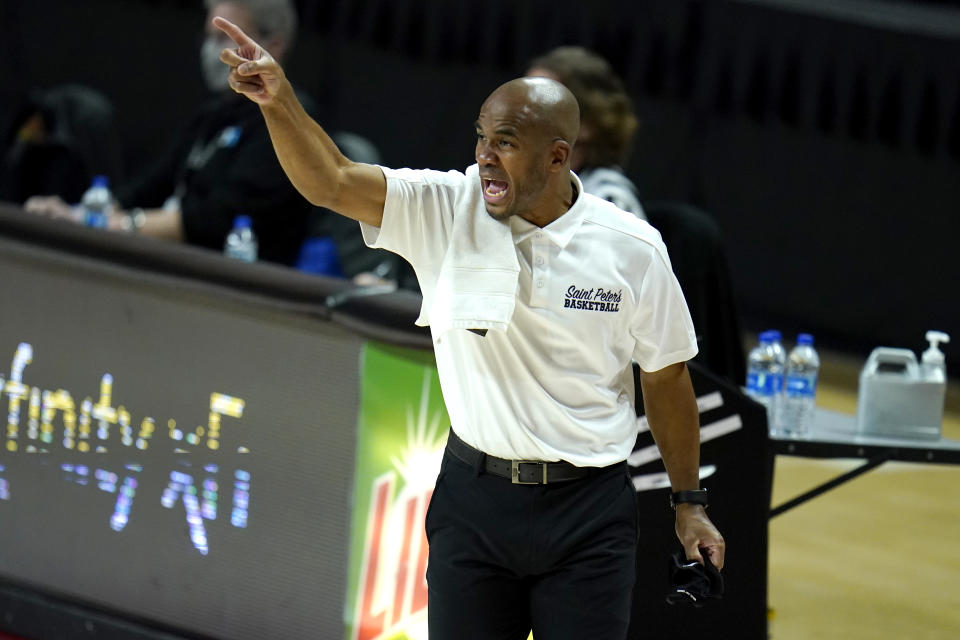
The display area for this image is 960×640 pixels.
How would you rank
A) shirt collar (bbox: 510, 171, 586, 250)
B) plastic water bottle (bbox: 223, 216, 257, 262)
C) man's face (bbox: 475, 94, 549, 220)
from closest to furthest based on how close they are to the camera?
man's face (bbox: 475, 94, 549, 220)
shirt collar (bbox: 510, 171, 586, 250)
plastic water bottle (bbox: 223, 216, 257, 262)

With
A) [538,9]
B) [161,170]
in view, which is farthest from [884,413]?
[538,9]

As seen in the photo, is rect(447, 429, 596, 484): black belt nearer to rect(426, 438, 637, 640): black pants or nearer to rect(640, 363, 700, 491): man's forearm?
rect(426, 438, 637, 640): black pants

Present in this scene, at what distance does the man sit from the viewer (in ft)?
8.02

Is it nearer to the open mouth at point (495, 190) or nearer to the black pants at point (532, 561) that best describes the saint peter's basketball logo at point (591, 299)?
the open mouth at point (495, 190)

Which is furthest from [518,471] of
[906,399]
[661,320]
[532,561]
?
[906,399]

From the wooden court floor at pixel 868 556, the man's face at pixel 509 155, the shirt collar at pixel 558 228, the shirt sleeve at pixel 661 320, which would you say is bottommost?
the wooden court floor at pixel 868 556

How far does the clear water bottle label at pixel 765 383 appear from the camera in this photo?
13.1 ft

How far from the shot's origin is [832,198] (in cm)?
823

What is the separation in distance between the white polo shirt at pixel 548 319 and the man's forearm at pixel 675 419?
0.11 meters

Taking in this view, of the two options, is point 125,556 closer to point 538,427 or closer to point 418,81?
Answer: point 538,427

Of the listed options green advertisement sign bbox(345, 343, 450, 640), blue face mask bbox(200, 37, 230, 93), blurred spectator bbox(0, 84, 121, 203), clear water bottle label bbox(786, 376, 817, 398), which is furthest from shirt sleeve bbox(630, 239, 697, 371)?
blurred spectator bbox(0, 84, 121, 203)

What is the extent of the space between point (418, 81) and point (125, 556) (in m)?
6.25

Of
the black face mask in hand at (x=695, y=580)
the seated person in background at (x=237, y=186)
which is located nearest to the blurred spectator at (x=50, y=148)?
the seated person in background at (x=237, y=186)

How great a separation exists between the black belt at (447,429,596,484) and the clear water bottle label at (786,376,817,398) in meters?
1.48
